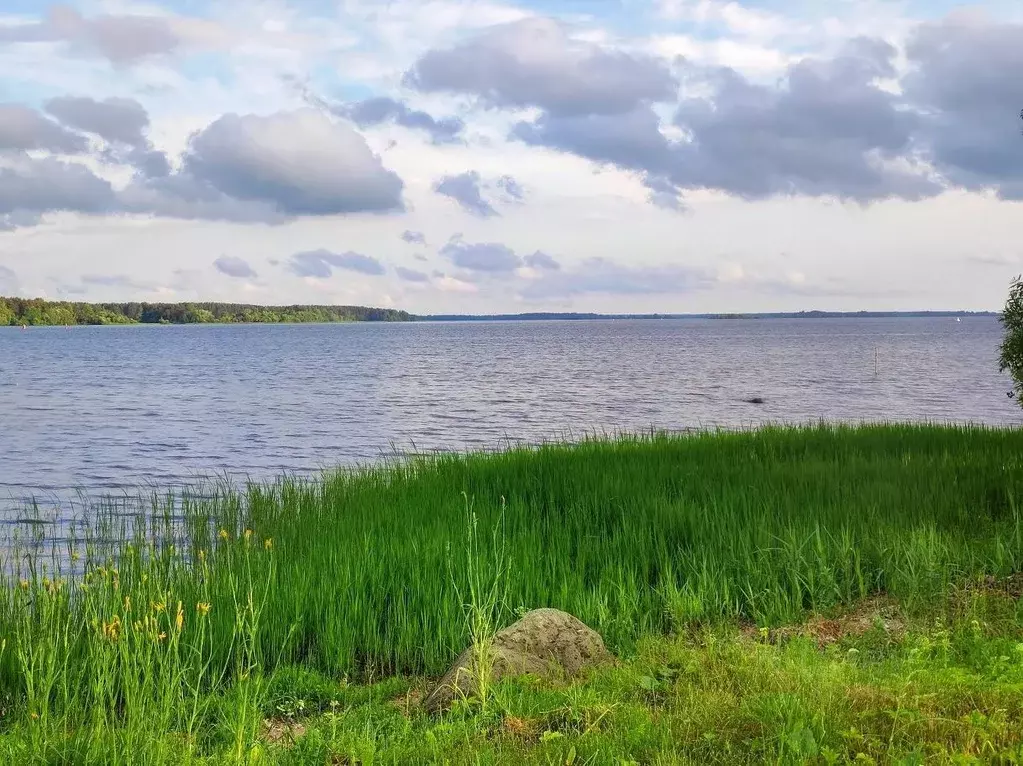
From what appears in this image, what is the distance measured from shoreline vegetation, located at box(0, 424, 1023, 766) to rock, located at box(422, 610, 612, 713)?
205mm

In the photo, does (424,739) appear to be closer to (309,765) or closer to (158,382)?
(309,765)

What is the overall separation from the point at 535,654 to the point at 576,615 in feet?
5.83

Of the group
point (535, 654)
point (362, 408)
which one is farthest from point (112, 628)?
point (362, 408)

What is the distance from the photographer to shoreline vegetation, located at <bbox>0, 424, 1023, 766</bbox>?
5.33 metres

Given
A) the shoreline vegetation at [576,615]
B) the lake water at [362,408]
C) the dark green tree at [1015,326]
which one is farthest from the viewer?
the lake water at [362,408]


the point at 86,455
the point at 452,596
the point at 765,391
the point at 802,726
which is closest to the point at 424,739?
the point at 802,726

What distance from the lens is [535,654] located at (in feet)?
23.2

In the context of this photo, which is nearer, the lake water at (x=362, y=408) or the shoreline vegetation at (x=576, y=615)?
the shoreline vegetation at (x=576, y=615)

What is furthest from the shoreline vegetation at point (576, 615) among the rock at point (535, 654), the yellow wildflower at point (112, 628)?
the rock at point (535, 654)

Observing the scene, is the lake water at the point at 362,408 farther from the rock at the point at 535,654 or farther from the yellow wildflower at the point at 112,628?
the yellow wildflower at the point at 112,628

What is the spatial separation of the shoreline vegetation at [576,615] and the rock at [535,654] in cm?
20

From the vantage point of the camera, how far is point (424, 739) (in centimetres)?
588

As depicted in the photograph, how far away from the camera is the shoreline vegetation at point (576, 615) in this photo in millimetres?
5332

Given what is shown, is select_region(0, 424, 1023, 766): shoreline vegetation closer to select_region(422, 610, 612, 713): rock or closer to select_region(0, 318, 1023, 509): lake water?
select_region(422, 610, 612, 713): rock
